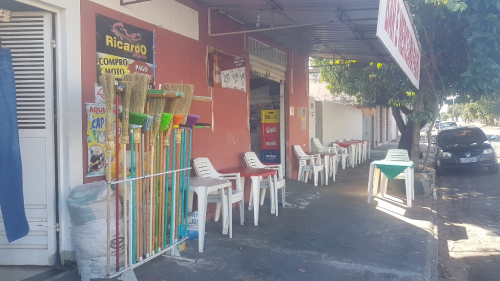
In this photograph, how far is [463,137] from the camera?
41.2ft

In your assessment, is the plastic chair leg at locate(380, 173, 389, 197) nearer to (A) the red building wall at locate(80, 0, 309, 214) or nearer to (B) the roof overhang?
(B) the roof overhang

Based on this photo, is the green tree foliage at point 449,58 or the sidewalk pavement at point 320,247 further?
the green tree foliage at point 449,58

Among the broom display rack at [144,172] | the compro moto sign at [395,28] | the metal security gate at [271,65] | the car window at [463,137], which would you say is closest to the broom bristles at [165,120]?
the broom display rack at [144,172]

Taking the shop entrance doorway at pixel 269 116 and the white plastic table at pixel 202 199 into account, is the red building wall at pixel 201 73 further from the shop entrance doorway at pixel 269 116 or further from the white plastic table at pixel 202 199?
the shop entrance doorway at pixel 269 116

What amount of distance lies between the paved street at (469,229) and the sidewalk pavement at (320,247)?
10.4 inches

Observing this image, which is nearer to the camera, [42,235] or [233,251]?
[42,235]

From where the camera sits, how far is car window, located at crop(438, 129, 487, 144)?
12359mm

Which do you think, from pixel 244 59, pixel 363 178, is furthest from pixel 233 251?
pixel 363 178

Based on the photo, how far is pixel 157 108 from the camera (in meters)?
3.99

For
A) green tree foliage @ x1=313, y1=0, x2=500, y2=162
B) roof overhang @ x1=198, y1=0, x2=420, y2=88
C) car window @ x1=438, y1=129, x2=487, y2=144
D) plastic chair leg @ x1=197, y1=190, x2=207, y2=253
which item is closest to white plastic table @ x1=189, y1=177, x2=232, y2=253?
plastic chair leg @ x1=197, y1=190, x2=207, y2=253

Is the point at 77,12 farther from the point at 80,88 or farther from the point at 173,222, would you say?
the point at 173,222

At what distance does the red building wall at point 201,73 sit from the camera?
431 centimetres

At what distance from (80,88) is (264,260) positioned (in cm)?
272

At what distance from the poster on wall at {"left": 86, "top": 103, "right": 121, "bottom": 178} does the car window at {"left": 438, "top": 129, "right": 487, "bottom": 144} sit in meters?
11.1
